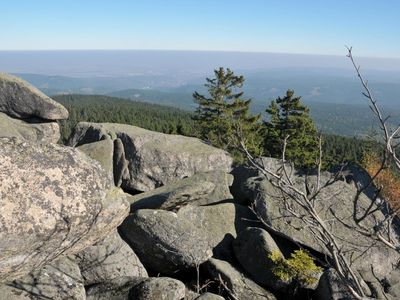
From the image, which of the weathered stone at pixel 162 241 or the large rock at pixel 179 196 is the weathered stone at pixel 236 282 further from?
the large rock at pixel 179 196

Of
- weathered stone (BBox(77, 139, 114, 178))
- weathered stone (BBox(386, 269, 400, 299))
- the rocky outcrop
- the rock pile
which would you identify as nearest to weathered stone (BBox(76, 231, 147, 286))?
the rock pile

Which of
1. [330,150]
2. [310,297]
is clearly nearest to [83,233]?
[310,297]

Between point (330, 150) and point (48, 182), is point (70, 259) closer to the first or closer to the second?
point (48, 182)

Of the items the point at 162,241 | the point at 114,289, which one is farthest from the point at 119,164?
the point at 114,289

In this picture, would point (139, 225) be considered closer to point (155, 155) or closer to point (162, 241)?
point (162, 241)

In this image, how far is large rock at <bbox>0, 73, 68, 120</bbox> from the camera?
75.9 feet

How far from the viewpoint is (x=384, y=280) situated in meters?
15.9

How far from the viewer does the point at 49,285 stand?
1054 cm

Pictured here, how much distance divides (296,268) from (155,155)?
12.5 m

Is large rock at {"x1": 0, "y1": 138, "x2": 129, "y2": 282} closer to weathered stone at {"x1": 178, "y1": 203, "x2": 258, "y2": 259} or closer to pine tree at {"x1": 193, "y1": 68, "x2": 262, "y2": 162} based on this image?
weathered stone at {"x1": 178, "y1": 203, "x2": 258, "y2": 259}

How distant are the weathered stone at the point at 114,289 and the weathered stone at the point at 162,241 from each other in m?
2.05

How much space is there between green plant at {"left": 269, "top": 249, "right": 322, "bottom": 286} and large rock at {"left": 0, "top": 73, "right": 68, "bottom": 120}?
54.4 feet

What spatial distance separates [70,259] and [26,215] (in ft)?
15.8

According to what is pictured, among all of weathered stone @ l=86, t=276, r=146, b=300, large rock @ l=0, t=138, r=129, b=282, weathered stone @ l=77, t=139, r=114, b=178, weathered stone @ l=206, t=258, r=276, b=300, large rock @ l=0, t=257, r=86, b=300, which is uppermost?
large rock @ l=0, t=138, r=129, b=282
